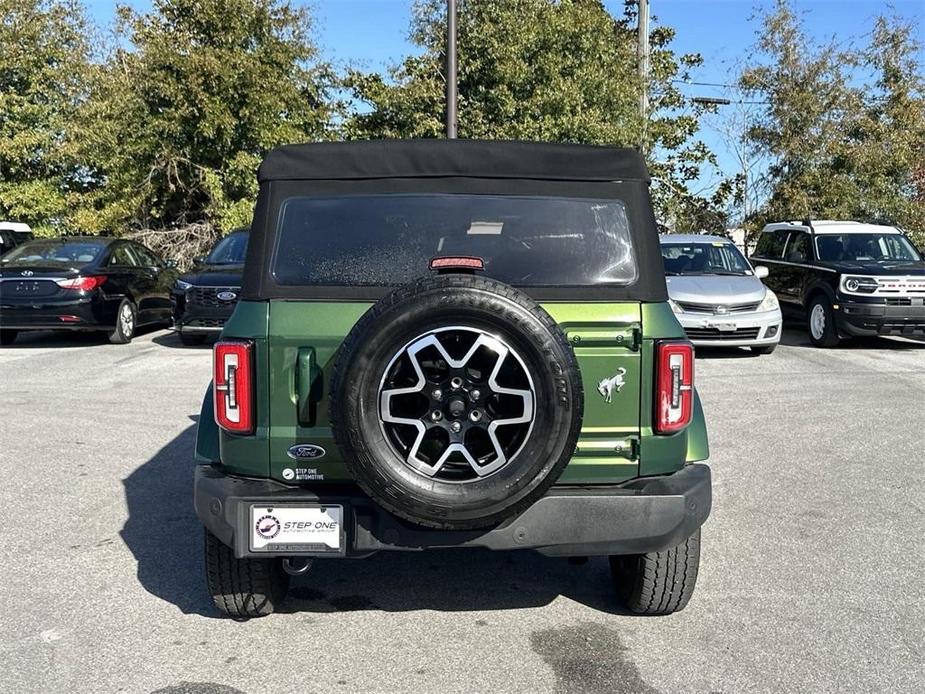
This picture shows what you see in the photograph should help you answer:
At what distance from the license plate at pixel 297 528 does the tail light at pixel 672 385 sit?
1250 mm

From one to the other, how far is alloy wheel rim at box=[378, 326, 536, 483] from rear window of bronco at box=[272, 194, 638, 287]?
0.51 meters

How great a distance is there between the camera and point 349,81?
21.2m

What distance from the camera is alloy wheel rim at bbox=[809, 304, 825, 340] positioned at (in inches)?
502

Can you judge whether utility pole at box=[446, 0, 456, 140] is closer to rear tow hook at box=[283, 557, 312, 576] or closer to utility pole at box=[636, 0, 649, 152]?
utility pole at box=[636, 0, 649, 152]

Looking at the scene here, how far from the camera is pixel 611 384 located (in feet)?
11.3

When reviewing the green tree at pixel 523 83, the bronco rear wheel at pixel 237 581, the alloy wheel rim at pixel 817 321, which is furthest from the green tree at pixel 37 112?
the bronco rear wheel at pixel 237 581

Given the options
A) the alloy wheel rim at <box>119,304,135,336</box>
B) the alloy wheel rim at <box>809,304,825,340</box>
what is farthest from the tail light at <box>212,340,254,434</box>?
the alloy wheel rim at <box>809,304,825,340</box>

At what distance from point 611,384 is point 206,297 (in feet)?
30.8

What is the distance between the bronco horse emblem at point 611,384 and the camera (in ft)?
11.3

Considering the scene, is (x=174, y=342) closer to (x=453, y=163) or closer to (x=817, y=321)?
(x=817, y=321)

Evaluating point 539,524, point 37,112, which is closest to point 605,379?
point 539,524

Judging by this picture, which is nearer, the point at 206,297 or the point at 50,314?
the point at 206,297

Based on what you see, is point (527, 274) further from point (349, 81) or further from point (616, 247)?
point (349, 81)

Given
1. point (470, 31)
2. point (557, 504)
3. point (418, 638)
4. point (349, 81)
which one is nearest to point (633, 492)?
point (557, 504)
